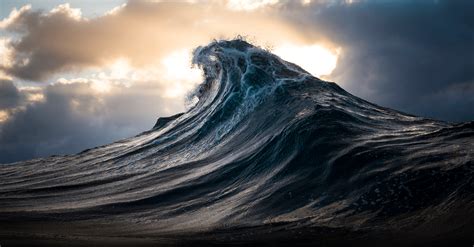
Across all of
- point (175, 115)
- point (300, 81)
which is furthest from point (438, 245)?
point (175, 115)

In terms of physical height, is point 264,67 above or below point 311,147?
above

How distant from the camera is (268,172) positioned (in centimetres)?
1200

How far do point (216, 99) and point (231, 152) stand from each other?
19.0ft

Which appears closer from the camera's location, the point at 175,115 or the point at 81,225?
the point at 81,225

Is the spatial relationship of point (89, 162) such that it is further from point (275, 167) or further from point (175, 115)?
point (275, 167)

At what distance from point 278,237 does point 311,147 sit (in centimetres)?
476

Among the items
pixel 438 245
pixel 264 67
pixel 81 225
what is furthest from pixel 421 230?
pixel 264 67

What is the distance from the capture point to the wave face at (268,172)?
856 centimetres

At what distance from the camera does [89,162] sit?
61.3ft

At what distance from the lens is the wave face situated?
8.56 m

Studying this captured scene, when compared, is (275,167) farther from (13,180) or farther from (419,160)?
(13,180)

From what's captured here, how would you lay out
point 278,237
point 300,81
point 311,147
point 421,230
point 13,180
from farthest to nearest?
point 300,81 < point 13,180 < point 311,147 < point 278,237 < point 421,230

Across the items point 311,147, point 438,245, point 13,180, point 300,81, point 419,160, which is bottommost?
point 438,245

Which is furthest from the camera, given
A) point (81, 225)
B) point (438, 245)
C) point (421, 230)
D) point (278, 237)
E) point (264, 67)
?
point (264, 67)
